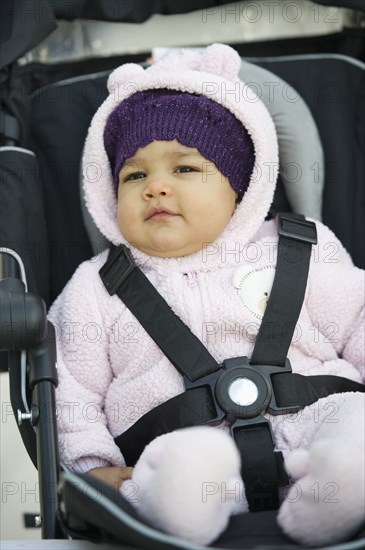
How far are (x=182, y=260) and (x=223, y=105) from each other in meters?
0.36

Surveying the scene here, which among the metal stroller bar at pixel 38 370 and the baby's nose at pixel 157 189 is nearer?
the metal stroller bar at pixel 38 370

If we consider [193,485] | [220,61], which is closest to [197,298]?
[220,61]

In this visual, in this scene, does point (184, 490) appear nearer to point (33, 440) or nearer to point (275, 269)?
point (33, 440)

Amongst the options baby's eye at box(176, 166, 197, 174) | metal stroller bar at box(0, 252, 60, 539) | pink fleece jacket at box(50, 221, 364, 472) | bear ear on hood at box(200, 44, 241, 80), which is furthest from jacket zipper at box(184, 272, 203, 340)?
bear ear on hood at box(200, 44, 241, 80)

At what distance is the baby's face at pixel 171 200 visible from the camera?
177 centimetres

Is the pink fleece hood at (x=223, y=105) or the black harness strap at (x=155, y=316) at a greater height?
the pink fleece hood at (x=223, y=105)

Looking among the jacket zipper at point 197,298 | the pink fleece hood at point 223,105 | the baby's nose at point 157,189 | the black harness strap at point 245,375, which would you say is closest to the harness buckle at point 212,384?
the black harness strap at point 245,375

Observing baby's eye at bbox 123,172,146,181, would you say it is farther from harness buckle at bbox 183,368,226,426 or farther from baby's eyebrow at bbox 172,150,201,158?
harness buckle at bbox 183,368,226,426

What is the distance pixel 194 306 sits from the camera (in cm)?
178

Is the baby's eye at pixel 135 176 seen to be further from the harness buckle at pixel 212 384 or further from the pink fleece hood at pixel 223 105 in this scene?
the harness buckle at pixel 212 384

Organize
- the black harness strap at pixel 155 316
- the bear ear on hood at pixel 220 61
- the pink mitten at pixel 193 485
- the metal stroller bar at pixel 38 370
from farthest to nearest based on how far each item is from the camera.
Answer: the bear ear on hood at pixel 220 61 → the black harness strap at pixel 155 316 → the metal stroller bar at pixel 38 370 → the pink mitten at pixel 193 485

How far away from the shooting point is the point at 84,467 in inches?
63.4

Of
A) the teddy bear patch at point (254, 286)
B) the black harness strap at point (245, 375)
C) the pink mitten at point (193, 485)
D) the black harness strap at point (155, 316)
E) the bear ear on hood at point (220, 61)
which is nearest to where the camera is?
the pink mitten at point (193, 485)

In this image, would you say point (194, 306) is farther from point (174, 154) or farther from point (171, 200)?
point (174, 154)
